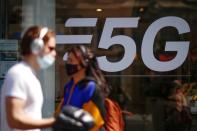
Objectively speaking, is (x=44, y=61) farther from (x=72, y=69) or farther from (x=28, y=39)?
(x=72, y=69)

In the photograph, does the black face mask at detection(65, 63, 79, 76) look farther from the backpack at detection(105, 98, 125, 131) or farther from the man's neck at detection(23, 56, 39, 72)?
the backpack at detection(105, 98, 125, 131)

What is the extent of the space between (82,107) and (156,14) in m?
3.32

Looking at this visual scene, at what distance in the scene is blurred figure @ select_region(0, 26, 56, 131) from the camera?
3869mm

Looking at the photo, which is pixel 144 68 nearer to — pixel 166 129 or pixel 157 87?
pixel 157 87

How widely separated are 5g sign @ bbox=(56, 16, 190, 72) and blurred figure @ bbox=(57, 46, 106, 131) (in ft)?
9.06

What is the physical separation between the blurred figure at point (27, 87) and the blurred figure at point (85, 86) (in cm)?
47

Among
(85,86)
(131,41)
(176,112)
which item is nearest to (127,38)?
Answer: (131,41)

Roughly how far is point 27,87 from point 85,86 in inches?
27.0

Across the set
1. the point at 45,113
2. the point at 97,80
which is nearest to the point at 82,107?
the point at 97,80

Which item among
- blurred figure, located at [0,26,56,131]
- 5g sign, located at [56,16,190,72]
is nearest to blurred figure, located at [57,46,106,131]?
blurred figure, located at [0,26,56,131]

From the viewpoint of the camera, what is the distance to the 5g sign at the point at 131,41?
7445 mm

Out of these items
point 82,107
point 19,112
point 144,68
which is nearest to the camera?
point 19,112

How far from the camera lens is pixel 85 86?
4500 mm

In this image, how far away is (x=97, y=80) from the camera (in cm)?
457
